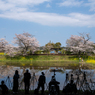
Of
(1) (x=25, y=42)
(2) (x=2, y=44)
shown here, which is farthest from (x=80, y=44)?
(2) (x=2, y=44)

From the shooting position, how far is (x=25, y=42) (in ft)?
172

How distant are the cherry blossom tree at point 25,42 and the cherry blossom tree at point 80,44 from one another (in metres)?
13.0

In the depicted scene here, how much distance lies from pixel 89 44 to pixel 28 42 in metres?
22.1

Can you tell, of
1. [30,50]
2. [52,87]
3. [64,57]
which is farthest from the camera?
[30,50]

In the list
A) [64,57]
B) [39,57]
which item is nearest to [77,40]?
[64,57]

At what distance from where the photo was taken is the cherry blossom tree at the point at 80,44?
169ft

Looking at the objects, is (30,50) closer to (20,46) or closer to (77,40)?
(20,46)

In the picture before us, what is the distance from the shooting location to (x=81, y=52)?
53031mm

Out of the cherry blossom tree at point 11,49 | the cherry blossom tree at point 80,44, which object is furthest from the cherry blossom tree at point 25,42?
the cherry blossom tree at point 80,44

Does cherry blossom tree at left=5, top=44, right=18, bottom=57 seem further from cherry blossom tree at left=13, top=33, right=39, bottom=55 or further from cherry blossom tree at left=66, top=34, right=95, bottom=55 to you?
cherry blossom tree at left=66, top=34, right=95, bottom=55

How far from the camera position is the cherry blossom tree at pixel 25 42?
52781mm

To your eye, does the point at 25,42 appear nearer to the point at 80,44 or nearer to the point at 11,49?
the point at 11,49

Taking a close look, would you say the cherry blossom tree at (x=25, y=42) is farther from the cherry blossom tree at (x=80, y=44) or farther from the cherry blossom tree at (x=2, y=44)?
the cherry blossom tree at (x=80, y=44)

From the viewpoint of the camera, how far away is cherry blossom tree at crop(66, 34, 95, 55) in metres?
51.6
